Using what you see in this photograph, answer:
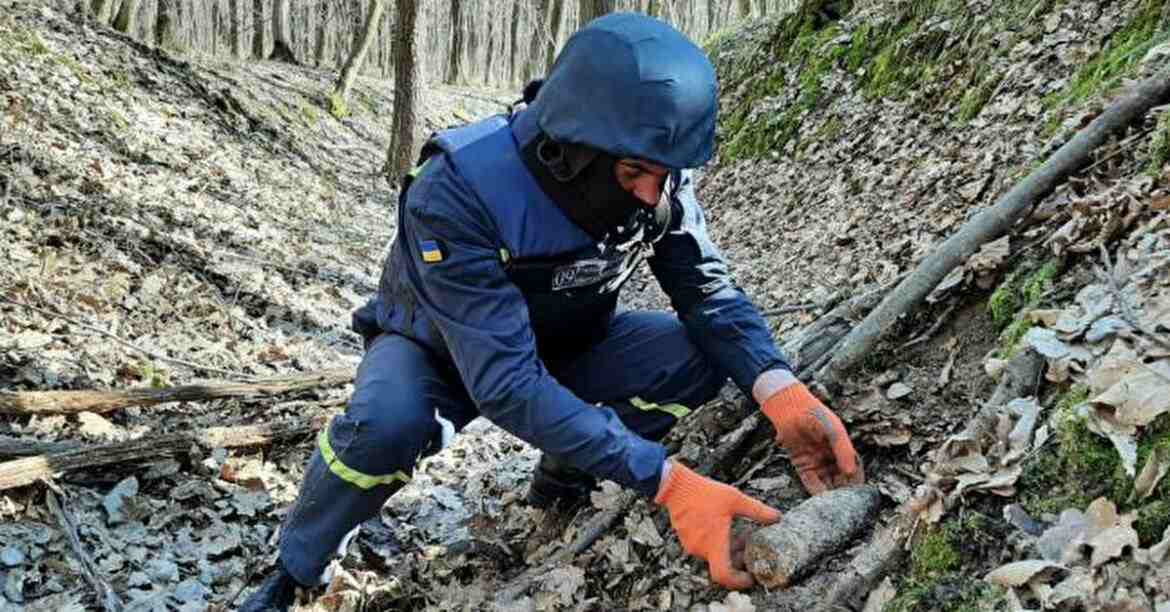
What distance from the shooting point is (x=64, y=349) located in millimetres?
4938

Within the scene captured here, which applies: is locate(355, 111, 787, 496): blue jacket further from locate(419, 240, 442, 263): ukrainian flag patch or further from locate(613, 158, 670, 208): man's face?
locate(613, 158, 670, 208): man's face

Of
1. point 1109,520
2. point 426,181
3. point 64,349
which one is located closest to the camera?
point 1109,520

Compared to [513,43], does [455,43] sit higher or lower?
higher

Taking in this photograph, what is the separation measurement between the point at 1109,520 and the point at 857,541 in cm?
69

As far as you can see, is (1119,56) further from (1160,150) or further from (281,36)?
(281,36)

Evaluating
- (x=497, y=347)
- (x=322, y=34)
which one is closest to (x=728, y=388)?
(x=497, y=347)

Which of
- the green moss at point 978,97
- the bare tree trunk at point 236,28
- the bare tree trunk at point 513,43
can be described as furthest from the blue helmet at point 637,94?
the bare tree trunk at point 513,43

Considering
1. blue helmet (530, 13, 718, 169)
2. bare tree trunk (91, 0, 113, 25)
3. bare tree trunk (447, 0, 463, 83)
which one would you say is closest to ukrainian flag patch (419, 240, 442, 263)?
blue helmet (530, 13, 718, 169)

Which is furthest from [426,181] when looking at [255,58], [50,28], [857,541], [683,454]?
[255,58]

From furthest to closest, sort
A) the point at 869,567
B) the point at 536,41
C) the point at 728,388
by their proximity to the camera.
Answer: the point at 536,41
the point at 728,388
the point at 869,567

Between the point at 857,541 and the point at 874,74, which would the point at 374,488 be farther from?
the point at 874,74

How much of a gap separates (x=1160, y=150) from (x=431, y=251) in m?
2.43

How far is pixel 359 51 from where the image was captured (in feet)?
55.4

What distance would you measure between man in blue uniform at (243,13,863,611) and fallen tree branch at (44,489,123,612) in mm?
517
